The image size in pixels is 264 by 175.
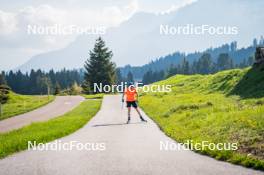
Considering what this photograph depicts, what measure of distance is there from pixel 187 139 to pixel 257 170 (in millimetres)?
5573

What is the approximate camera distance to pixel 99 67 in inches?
3969

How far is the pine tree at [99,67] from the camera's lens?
9900 cm

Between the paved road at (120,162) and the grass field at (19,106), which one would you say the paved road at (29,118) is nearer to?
the grass field at (19,106)

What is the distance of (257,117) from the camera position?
1541 centimetres

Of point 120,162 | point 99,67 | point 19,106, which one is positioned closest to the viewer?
point 120,162

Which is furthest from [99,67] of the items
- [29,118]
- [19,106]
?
[29,118]

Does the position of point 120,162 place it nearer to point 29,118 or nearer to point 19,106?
point 29,118

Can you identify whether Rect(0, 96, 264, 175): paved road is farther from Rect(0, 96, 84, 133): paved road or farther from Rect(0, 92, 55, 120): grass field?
Rect(0, 92, 55, 120): grass field

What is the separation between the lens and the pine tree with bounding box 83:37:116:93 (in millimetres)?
99000

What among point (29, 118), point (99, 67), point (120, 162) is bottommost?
point (29, 118)

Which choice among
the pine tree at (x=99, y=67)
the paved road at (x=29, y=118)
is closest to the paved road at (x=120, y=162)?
the paved road at (x=29, y=118)

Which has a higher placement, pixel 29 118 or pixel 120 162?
pixel 120 162

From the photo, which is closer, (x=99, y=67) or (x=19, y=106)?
(x=19, y=106)

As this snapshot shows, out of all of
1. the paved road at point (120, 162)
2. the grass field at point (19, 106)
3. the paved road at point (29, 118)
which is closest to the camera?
the paved road at point (120, 162)
